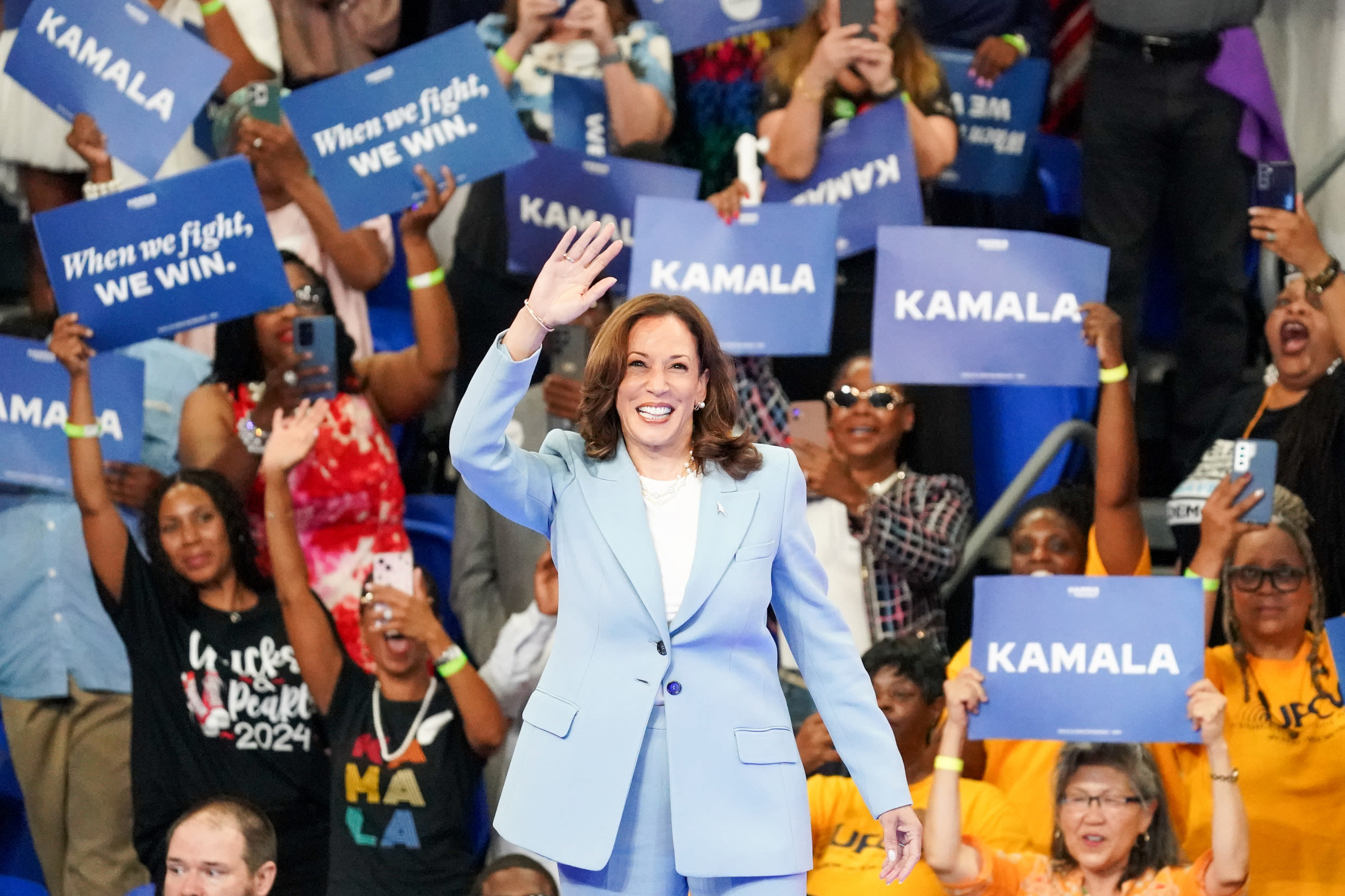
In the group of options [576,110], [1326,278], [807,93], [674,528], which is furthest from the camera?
[576,110]

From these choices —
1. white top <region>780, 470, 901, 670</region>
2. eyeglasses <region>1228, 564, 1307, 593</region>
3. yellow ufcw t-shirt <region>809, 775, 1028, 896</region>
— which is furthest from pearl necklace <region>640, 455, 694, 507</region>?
eyeglasses <region>1228, 564, 1307, 593</region>

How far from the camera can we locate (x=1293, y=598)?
3.92 meters

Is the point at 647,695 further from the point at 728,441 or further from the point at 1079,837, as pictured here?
the point at 1079,837

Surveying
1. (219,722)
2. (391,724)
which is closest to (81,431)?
(219,722)

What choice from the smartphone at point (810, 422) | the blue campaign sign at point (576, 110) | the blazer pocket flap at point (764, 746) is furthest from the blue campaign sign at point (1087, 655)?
the blue campaign sign at point (576, 110)

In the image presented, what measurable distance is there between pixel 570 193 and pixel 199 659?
62.4 inches

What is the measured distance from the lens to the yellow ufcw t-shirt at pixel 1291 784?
12.4 feet

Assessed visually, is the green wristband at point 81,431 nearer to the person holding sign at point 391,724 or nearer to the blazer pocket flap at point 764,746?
the person holding sign at point 391,724

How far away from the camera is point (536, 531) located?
3.11 m

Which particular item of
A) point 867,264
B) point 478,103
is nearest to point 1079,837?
point 867,264

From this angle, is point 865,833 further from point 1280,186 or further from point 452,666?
point 1280,186

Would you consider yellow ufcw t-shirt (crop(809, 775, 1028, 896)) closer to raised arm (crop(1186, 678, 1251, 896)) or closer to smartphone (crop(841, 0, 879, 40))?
raised arm (crop(1186, 678, 1251, 896))

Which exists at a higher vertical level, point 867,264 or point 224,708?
point 867,264

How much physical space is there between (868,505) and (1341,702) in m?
1.16
